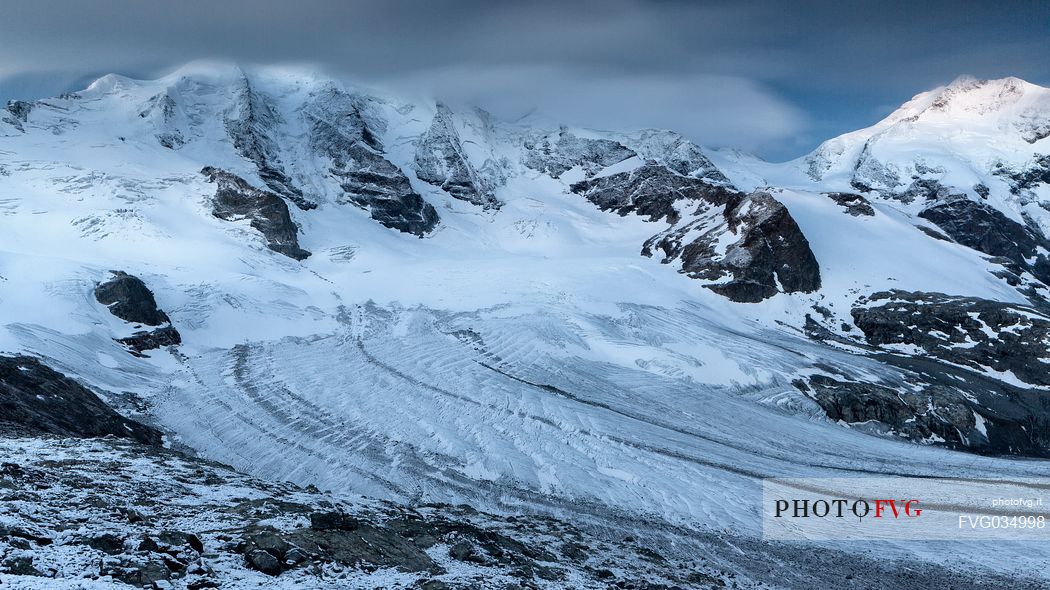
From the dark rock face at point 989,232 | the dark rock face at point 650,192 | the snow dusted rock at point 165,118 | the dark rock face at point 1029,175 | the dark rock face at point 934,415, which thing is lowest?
the dark rock face at point 934,415

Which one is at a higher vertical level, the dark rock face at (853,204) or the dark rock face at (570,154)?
the dark rock face at (570,154)

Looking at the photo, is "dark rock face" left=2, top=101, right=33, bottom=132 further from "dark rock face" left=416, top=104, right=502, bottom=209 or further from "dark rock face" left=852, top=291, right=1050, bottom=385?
"dark rock face" left=852, top=291, right=1050, bottom=385

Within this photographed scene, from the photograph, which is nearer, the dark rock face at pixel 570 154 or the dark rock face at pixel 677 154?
the dark rock face at pixel 570 154

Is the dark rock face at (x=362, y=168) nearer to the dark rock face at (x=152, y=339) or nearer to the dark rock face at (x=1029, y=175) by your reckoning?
the dark rock face at (x=152, y=339)

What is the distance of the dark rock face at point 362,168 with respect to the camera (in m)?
96.3

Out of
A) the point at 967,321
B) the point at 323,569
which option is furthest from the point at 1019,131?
the point at 323,569

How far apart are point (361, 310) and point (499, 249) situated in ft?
137

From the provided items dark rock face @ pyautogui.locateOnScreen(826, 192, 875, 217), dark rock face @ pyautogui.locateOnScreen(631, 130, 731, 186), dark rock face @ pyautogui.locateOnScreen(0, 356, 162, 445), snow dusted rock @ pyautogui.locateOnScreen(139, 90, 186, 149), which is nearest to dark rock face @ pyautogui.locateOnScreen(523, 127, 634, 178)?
dark rock face @ pyautogui.locateOnScreen(631, 130, 731, 186)

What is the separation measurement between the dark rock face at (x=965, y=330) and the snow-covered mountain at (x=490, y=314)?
0.96 ft

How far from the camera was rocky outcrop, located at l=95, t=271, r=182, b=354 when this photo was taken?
38.8m

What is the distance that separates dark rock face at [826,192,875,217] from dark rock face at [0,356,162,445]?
88.1 metres

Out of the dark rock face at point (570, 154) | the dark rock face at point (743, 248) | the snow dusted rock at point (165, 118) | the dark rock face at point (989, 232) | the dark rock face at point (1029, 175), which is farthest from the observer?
the dark rock face at point (1029, 175)

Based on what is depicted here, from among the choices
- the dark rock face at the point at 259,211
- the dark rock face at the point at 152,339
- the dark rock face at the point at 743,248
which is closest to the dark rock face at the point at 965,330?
the dark rock face at the point at 743,248

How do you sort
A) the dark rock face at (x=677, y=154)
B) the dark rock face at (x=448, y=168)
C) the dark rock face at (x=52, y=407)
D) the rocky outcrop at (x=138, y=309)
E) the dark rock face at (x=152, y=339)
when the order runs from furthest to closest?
1. the dark rock face at (x=677, y=154)
2. the dark rock face at (x=448, y=168)
3. the rocky outcrop at (x=138, y=309)
4. the dark rock face at (x=152, y=339)
5. the dark rock face at (x=52, y=407)
